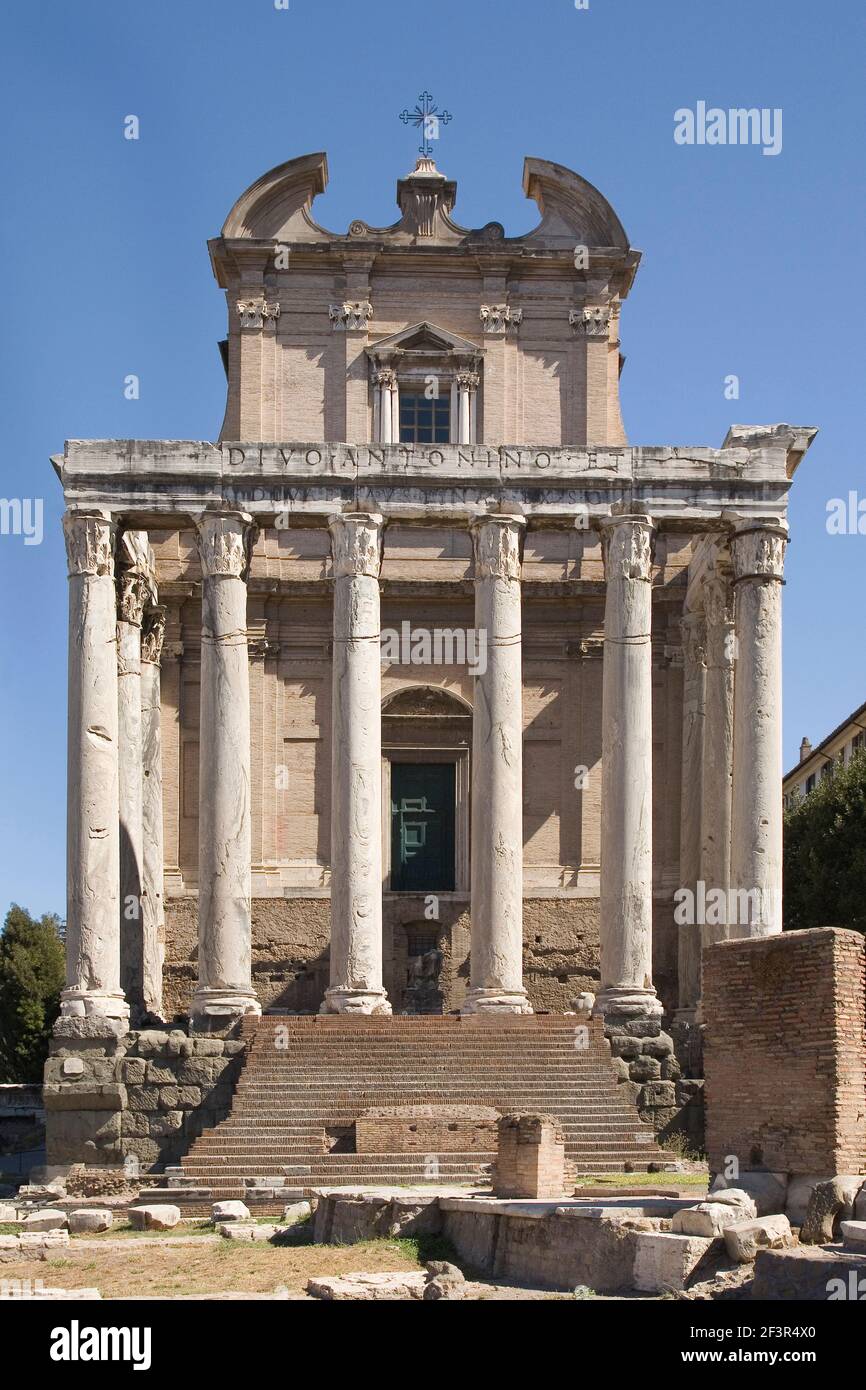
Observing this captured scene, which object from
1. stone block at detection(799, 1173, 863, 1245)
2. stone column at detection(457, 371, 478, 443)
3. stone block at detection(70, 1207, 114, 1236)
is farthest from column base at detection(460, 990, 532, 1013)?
stone block at detection(799, 1173, 863, 1245)

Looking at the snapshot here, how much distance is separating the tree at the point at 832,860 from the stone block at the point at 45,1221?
72.7 ft

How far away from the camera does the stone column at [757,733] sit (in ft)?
116

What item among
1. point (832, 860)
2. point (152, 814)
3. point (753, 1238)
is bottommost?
point (753, 1238)

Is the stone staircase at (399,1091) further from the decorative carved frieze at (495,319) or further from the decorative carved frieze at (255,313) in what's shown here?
the decorative carved frieze at (255,313)

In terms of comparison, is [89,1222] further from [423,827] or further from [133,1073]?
[423,827]

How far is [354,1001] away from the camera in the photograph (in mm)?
35062

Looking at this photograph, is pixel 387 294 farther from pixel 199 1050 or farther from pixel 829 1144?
pixel 829 1144

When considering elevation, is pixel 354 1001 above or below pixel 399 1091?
above

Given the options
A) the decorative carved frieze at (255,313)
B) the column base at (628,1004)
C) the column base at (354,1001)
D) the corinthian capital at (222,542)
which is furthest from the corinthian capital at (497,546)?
the decorative carved frieze at (255,313)

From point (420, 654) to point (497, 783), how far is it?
20.8 ft

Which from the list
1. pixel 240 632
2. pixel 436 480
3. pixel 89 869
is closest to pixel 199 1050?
pixel 89 869

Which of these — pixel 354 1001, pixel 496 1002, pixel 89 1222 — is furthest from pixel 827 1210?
pixel 354 1001
